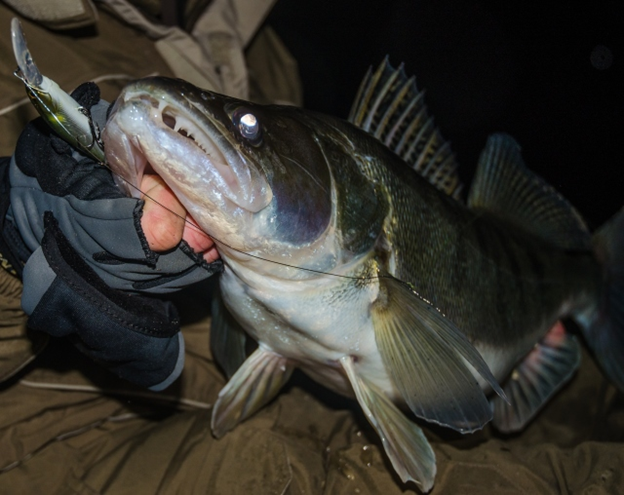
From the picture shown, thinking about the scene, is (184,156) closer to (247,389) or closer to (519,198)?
(247,389)

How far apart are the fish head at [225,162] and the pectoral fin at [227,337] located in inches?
22.4

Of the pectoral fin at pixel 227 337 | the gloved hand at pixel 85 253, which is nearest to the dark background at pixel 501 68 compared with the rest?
the pectoral fin at pixel 227 337

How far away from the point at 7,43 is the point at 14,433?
1.14m

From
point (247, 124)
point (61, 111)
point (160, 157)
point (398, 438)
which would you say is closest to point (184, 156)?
point (160, 157)

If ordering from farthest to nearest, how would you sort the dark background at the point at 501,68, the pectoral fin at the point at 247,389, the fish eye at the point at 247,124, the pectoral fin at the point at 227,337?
the dark background at the point at 501,68 < the pectoral fin at the point at 227,337 < the pectoral fin at the point at 247,389 < the fish eye at the point at 247,124

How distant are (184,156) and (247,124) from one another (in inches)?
6.4

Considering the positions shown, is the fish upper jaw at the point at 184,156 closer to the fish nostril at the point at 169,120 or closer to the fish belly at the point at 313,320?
the fish nostril at the point at 169,120

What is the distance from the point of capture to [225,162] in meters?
0.98

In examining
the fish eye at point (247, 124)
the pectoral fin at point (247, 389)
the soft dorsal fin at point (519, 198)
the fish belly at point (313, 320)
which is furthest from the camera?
the soft dorsal fin at point (519, 198)

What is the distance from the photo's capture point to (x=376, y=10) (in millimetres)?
2988

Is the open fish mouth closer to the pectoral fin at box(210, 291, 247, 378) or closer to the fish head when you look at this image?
the fish head

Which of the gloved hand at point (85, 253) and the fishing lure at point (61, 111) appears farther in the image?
the gloved hand at point (85, 253)

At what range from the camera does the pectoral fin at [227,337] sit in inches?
65.2

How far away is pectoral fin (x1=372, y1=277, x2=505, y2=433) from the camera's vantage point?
1.29 m
